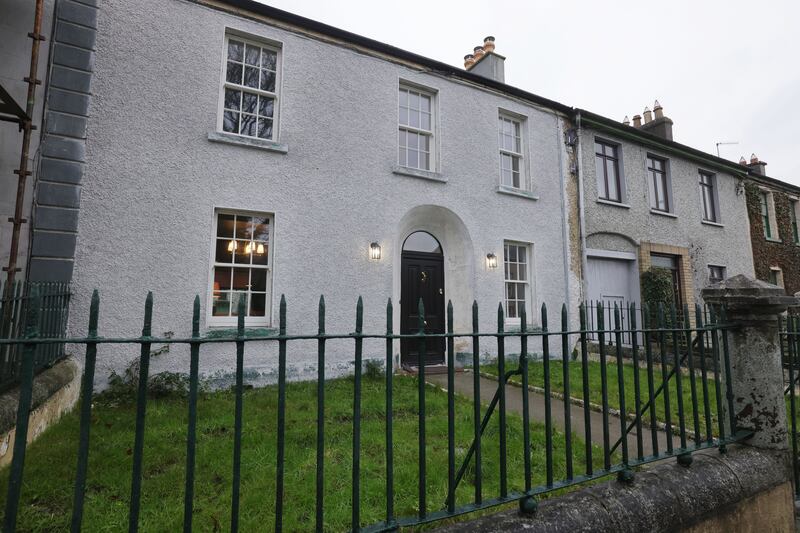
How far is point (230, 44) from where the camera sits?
709cm

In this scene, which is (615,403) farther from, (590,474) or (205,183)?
(205,183)

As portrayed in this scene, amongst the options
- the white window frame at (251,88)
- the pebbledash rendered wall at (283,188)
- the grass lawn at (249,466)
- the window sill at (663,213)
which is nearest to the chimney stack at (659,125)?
the window sill at (663,213)

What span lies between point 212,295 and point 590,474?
5.90 meters

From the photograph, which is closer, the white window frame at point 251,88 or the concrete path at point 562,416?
the concrete path at point 562,416

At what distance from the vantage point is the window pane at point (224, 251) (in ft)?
21.6

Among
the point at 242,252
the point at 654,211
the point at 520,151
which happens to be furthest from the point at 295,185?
the point at 654,211

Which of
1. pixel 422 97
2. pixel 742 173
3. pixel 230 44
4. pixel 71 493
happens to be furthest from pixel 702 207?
pixel 71 493

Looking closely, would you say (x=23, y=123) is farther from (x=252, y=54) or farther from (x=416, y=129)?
(x=416, y=129)

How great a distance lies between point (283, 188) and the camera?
7.00m

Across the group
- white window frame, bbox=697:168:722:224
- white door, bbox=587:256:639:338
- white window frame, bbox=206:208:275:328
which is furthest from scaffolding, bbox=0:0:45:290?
white window frame, bbox=697:168:722:224

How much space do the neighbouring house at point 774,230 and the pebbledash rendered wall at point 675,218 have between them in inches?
25.4

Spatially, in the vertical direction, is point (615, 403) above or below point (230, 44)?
below

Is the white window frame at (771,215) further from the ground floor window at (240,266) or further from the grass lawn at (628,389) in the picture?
the ground floor window at (240,266)

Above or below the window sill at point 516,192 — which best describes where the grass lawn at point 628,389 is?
below
